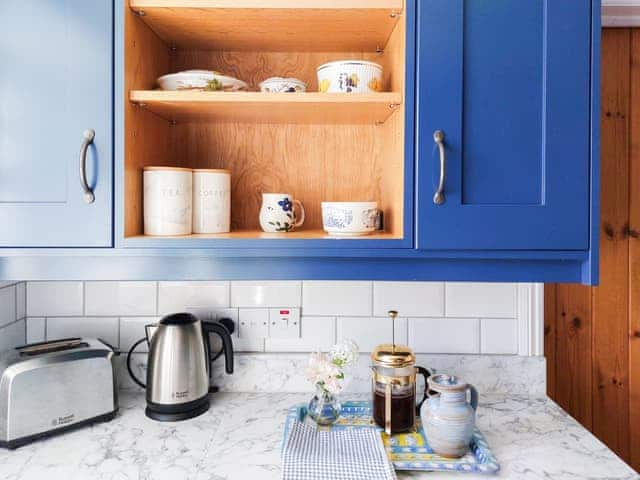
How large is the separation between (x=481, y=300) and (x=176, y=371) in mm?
856

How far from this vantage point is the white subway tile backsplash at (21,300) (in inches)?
50.4

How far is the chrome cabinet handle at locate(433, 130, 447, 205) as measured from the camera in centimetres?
93

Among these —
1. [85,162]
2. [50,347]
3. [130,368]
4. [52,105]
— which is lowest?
[130,368]

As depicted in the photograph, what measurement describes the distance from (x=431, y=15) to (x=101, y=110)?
2.35 feet

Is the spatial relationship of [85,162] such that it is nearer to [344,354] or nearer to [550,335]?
[344,354]

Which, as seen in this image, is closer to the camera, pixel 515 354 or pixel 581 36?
pixel 581 36

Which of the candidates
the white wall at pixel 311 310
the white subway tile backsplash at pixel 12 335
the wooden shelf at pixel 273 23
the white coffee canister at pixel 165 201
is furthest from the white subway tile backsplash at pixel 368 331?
the white subway tile backsplash at pixel 12 335

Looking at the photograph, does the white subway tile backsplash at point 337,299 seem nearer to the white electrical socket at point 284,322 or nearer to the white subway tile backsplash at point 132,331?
the white electrical socket at point 284,322

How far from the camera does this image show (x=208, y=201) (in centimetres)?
106

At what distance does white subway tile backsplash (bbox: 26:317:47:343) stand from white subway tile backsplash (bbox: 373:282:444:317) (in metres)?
0.96

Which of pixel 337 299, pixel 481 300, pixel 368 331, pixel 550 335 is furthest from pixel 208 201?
pixel 550 335

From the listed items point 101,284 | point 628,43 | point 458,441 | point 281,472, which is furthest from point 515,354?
point 101,284

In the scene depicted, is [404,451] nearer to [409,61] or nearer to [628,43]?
[409,61]

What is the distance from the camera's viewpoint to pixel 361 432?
1.02 m
